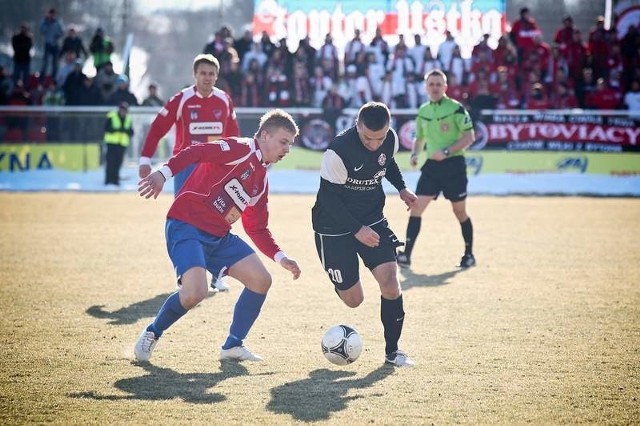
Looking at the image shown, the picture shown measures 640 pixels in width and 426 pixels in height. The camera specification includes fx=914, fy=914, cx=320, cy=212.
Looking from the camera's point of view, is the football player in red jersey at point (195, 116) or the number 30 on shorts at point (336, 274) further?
the football player in red jersey at point (195, 116)

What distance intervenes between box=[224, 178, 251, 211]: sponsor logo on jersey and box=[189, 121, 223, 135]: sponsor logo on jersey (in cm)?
321

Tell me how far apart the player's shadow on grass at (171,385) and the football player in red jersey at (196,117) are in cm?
325

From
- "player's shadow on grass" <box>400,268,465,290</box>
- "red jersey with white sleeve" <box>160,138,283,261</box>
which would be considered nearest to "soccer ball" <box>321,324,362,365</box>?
"red jersey with white sleeve" <box>160,138,283,261</box>

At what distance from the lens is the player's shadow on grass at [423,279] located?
9.82 meters

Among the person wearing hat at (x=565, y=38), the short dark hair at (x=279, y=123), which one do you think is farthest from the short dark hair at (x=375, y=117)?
the person wearing hat at (x=565, y=38)

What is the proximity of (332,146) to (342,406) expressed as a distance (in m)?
1.97

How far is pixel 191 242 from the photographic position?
6.47 m

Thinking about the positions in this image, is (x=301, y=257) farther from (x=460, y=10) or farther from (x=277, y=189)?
(x=460, y=10)

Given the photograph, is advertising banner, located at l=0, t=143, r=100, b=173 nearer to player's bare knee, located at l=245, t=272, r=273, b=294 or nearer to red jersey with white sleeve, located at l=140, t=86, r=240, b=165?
red jersey with white sleeve, located at l=140, t=86, r=240, b=165

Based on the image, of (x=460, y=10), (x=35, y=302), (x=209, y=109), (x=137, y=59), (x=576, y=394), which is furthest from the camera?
(x=137, y=59)

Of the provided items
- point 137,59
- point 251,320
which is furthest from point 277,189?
point 137,59

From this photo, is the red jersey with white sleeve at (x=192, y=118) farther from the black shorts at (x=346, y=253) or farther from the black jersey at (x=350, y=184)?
the black shorts at (x=346, y=253)

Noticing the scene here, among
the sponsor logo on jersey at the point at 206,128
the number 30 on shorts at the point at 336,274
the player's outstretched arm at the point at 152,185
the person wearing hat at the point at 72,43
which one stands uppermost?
the person wearing hat at the point at 72,43

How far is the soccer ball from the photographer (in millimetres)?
6352
